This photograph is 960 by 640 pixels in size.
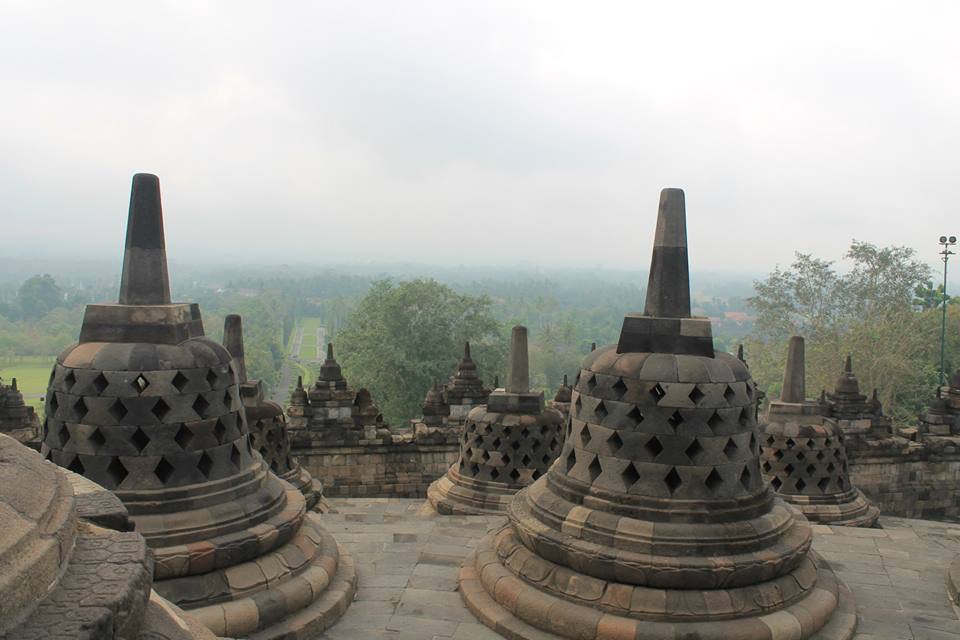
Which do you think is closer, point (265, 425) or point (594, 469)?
point (594, 469)

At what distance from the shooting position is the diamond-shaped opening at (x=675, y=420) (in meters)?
4.87

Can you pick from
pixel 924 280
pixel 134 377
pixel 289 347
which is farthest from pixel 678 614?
pixel 289 347

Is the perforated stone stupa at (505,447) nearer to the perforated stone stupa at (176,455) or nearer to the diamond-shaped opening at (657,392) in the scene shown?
the perforated stone stupa at (176,455)

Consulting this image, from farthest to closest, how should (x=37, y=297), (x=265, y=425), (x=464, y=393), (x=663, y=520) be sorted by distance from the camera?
(x=37, y=297)
(x=464, y=393)
(x=265, y=425)
(x=663, y=520)

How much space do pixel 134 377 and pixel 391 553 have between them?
2.85m

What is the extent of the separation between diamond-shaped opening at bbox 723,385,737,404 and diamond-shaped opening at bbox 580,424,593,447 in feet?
3.39

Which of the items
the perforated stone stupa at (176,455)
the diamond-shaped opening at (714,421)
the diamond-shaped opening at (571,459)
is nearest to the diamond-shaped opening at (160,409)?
the perforated stone stupa at (176,455)

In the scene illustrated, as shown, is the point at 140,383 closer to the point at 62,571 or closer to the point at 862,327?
the point at 62,571

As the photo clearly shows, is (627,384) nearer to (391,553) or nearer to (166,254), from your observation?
(391,553)

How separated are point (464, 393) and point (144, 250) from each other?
10.5 metres

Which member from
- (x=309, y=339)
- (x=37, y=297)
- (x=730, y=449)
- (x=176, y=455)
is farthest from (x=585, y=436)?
(x=309, y=339)

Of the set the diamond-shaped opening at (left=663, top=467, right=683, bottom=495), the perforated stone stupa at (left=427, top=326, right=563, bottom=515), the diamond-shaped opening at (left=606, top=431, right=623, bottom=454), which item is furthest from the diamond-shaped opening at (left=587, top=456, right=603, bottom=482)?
the perforated stone stupa at (left=427, top=326, right=563, bottom=515)

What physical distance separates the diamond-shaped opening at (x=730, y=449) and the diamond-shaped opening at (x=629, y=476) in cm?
67

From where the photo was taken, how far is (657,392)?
4.92 m
